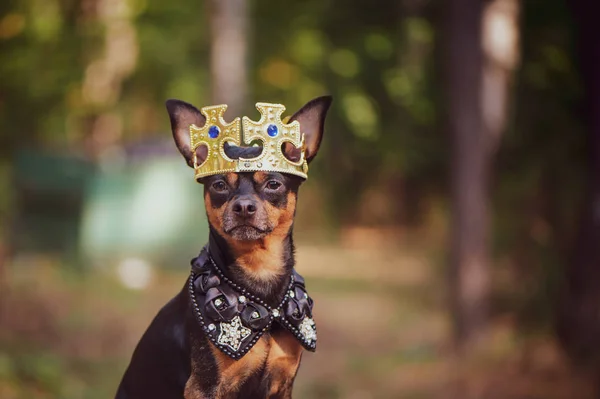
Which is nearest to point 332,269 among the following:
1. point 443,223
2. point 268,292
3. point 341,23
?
point 443,223

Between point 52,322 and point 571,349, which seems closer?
point 571,349

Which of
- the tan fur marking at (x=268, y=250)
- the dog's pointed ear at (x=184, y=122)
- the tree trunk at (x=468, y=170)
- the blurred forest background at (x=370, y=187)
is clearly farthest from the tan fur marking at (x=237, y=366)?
the tree trunk at (x=468, y=170)

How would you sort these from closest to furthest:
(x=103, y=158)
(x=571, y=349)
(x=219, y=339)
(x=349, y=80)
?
1. (x=219, y=339)
2. (x=571, y=349)
3. (x=349, y=80)
4. (x=103, y=158)

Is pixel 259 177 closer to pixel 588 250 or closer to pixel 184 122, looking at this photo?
pixel 184 122

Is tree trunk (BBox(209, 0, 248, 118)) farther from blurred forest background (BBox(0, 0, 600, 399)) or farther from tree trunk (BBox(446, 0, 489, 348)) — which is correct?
tree trunk (BBox(446, 0, 489, 348))

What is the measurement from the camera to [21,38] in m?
9.64

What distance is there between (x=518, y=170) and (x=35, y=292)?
5.92 m

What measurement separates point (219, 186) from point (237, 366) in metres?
0.70

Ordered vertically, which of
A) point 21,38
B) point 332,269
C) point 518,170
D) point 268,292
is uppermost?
point 21,38

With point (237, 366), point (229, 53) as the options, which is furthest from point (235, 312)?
point (229, 53)

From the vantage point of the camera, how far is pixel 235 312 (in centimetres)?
336

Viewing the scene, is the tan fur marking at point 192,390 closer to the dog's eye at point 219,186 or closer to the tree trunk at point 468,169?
the dog's eye at point 219,186

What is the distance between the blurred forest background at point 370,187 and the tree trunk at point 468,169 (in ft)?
0.08

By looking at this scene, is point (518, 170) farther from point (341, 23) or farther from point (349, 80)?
point (349, 80)
